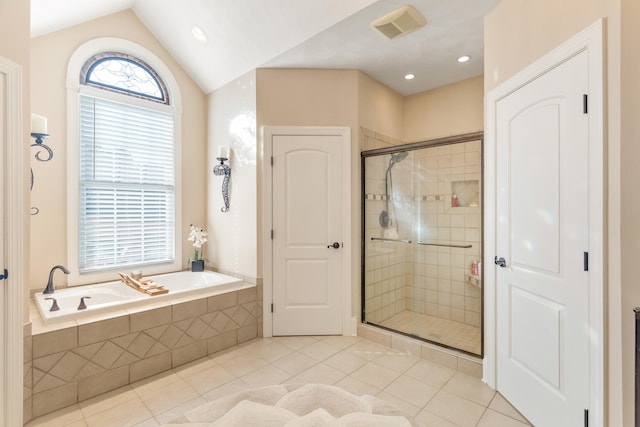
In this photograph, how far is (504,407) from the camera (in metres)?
1.96

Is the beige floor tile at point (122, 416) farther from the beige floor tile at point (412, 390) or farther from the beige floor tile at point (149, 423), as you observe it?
the beige floor tile at point (412, 390)

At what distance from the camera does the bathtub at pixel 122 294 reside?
2150 millimetres

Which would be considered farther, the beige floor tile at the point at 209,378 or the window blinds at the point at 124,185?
the window blinds at the point at 124,185

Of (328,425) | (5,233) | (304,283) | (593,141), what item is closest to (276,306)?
(304,283)

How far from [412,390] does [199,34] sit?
3.66 metres

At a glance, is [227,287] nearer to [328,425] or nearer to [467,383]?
[328,425]

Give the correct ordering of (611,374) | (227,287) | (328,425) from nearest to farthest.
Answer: (611,374) → (328,425) → (227,287)

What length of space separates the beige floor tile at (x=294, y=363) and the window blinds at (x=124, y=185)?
1855 mm

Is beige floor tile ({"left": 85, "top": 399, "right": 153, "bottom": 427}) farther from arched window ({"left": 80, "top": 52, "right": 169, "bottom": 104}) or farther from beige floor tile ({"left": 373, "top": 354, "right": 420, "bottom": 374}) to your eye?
arched window ({"left": 80, "top": 52, "right": 169, "bottom": 104})

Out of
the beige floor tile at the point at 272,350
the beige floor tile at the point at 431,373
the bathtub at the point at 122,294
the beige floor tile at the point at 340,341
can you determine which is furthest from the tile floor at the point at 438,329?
the bathtub at the point at 122,294

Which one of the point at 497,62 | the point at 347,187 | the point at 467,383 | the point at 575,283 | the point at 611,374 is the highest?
the point at 497,62

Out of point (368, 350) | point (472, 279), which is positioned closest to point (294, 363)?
point (368, 350)

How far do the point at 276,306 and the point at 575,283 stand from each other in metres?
2.39

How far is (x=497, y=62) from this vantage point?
2164 mm
